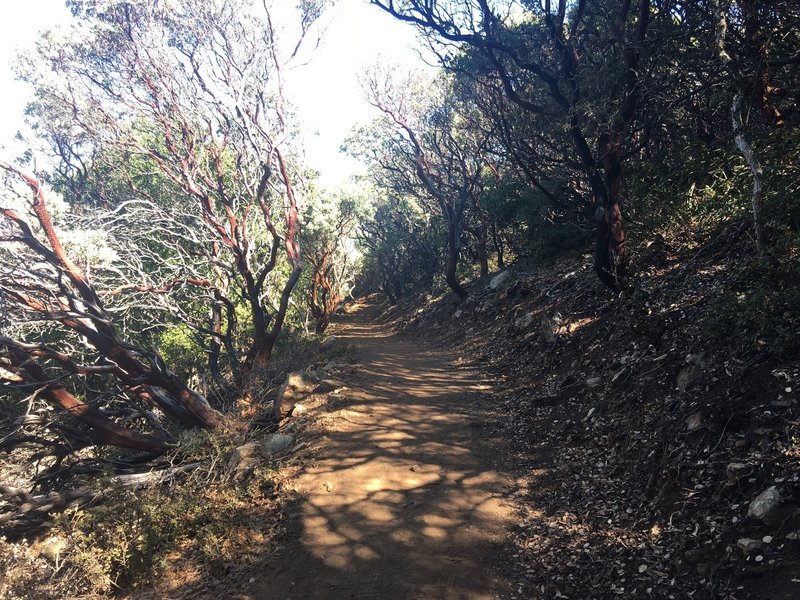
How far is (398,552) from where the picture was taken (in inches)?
162

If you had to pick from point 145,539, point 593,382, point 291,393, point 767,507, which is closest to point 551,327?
point 593,382

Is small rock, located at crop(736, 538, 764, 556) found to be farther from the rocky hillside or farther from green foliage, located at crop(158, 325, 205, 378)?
green foliage, located at crop(158, 325, 205, 378)

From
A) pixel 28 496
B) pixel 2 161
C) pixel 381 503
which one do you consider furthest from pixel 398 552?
pixel 2 161

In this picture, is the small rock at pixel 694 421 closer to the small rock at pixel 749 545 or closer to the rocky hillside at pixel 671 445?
the rocky hillside at pixel 671 445

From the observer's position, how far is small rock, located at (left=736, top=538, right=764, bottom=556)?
2.84 m

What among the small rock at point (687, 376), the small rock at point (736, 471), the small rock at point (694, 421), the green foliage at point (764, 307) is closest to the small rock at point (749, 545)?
the small rock at point (736, 471)

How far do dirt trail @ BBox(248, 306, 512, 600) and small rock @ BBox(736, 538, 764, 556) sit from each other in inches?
61.4

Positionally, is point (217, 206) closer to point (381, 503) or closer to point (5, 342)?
point (5, 342)

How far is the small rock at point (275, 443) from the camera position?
21.4 ft

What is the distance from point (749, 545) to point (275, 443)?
538cm

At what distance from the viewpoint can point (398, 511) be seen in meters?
4.77

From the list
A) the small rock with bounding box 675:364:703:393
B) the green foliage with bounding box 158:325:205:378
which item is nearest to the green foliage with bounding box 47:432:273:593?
the small rock with bounding box 675:364:703:393

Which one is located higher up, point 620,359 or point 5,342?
point 5,342

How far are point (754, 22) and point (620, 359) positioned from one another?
4.07 metres
